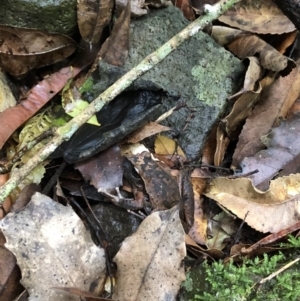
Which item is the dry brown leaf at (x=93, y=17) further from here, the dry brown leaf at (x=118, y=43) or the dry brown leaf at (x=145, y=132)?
the dry brown leaf at (x=145, y=132)

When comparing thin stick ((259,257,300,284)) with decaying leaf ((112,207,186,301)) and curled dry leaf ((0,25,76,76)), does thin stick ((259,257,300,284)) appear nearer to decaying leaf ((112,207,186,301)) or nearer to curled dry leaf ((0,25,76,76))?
decaying leaf ((112,207,186,301))

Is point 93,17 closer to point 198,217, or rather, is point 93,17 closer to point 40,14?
point 40,14

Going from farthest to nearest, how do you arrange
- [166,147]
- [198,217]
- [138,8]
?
[138,8], [166,147], [198,217]

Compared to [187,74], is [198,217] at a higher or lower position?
lower

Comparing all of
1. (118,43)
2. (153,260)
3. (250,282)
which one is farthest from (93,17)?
(250,282)

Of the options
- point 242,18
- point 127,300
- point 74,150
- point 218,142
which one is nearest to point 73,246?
point 127,300

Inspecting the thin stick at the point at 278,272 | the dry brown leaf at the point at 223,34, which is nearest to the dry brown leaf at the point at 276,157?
the thin stick at the point at 278,272

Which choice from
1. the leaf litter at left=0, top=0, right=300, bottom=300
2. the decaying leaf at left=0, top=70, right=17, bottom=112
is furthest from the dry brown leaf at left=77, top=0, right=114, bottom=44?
the decaying leaf at left=0, top=70, right=17, bottom=112
